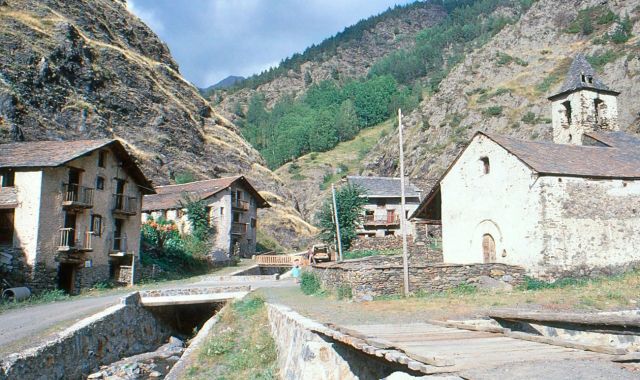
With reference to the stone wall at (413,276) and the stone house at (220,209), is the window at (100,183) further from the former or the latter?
the stone wall at (413,276)

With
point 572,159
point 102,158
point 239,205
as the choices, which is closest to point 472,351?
point 572,159

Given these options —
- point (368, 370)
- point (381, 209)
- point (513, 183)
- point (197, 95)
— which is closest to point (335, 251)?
point (381, 209)

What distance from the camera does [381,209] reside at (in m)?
53.9

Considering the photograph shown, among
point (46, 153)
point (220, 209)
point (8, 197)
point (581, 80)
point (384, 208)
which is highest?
point (581, 80)

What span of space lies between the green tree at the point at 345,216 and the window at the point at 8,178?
2248 centimetres

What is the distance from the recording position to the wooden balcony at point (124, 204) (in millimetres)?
31594

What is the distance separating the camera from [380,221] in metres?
53.3

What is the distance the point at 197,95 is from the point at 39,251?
5474 centimetres

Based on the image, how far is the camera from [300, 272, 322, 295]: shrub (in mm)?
21984

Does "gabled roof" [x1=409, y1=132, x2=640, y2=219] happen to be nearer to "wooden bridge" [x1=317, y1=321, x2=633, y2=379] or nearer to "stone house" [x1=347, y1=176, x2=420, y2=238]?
"wooden bridge" [x1=317, y1=321, x2=633, y2=379]

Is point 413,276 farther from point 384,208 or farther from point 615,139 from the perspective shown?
point 384,208

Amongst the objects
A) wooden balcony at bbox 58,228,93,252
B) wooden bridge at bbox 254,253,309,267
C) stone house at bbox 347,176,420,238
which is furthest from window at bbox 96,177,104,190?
stone house at bbox 347,176,420,238

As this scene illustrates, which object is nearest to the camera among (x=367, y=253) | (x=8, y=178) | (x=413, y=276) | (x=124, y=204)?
(x=413, y=276)

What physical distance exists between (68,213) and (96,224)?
2485mm
